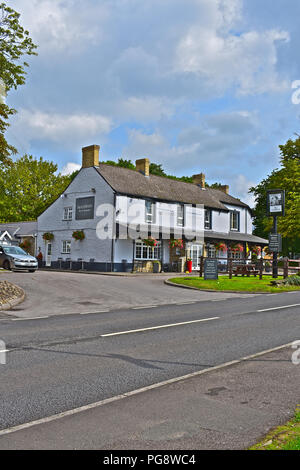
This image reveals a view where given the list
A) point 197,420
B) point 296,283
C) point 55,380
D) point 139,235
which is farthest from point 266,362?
point 139,235

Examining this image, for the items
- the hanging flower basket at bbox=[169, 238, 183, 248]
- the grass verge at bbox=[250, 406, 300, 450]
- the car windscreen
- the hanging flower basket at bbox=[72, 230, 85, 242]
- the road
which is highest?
the hanging flower basket at bbox=[72, 230, 85, 242]

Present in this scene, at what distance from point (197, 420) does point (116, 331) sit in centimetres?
533

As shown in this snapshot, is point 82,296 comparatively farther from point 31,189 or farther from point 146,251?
point 31,189

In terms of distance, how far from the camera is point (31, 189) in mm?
64438

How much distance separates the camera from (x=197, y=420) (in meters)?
4.33

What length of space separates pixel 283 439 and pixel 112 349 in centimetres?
437

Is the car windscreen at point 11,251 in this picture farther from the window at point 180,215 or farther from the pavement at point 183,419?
the pavement at point 183,419

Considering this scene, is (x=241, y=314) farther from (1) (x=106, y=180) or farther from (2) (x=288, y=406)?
(1) (x=106, y=180)

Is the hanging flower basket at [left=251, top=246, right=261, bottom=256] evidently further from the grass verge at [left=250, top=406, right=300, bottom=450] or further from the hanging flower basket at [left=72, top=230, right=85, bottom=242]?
the grass verge at [left=250, top=406, right=300, bottom=450]

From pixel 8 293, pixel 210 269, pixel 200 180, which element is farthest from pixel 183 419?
pixel 200 180

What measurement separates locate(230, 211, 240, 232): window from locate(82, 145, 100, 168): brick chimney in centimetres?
1840

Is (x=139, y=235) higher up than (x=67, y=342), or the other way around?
(x=139, y=235)

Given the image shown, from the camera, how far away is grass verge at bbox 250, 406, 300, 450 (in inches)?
141

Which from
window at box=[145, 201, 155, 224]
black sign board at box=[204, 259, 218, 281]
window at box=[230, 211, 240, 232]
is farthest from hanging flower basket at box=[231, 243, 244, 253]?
black sign board at box=[204, 259, 218, 281]
